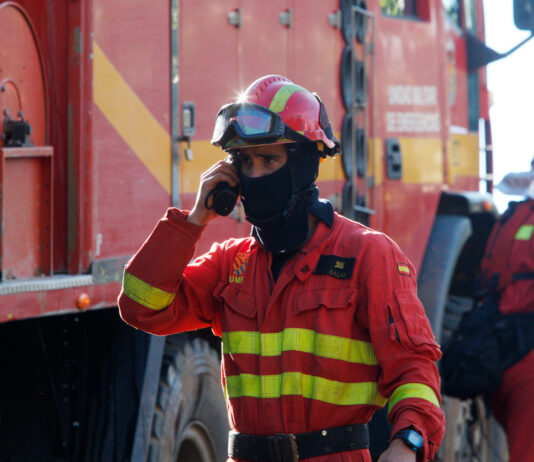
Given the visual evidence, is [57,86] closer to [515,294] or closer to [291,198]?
[291,198]

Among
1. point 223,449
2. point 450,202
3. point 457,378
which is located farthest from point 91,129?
point 450,202

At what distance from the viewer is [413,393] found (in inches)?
103

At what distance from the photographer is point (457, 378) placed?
539 cm

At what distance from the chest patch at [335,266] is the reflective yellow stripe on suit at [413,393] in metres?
0.36

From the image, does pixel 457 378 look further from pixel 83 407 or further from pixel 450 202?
pixel 83 407

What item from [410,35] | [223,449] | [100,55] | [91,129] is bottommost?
[223,449]

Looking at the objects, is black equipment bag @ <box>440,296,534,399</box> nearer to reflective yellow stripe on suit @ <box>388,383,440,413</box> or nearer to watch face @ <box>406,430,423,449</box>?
reflective yellow stripe on suit @ <box>388,383,440,413</box>

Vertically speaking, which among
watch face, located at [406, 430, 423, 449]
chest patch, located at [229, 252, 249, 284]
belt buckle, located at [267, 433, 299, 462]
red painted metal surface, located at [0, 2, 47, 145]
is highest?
red painted metal surface, located at [0, 2, 47, 145]

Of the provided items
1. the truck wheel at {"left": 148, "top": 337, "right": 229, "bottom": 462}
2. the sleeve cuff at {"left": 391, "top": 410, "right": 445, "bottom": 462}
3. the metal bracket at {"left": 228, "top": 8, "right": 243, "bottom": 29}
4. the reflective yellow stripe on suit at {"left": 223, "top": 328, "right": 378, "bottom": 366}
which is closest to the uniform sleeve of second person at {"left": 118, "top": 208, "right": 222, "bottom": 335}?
the reflective yellow stripe on suit at {"left": 223, "top": 328, "right": 378, "bottom": 366}

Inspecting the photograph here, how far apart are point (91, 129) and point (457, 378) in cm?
258

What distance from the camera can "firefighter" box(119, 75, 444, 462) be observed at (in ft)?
8.92

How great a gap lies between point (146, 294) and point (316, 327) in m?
0.51

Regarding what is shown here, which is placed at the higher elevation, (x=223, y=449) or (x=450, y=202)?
(x=450, y=202)

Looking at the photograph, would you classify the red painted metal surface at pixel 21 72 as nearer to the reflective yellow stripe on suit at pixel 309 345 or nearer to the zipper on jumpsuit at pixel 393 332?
the reflective yellow stripe on suit at pixel 309 345
